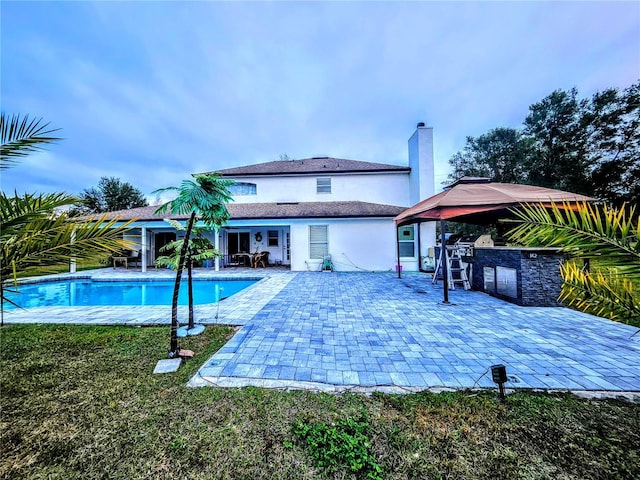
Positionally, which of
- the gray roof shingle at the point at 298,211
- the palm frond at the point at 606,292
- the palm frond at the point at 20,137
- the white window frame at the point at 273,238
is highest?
the gray roof shingle at the point at 298,211

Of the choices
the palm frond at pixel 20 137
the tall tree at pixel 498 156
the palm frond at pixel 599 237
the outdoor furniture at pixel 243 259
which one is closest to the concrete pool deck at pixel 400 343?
the palm frond at pixel 599 237

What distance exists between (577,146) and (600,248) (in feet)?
80.3

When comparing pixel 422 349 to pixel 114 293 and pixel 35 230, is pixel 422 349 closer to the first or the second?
pixel 35 230

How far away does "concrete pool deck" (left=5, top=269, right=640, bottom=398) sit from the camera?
315 cm

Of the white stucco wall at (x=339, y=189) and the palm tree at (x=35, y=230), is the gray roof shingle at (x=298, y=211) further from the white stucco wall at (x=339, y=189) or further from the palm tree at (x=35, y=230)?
the palm tree at (x=35, y=230)

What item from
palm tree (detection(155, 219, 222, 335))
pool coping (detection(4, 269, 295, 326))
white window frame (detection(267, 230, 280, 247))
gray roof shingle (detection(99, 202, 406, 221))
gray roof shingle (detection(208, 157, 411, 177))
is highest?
gray roof shingle (detection(208, 157, 411, 177))

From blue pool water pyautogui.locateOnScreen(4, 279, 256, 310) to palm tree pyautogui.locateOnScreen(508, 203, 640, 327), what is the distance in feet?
30.1

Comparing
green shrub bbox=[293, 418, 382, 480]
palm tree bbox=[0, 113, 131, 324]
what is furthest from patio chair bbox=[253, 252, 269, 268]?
green shrub bbox=[293, 418, 382, 480]

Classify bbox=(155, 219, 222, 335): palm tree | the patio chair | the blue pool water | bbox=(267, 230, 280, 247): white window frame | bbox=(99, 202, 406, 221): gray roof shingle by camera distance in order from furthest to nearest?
bbox=(267, 230, 280, 247): white window frame → the patio chair → bbox=(99, 202, 406, 221): gray roof shingle → the blue pool water → bbox=(155, 219, 222, 335): palm tree

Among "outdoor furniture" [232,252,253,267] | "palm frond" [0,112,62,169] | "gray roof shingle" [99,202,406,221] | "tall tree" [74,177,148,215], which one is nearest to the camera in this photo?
"palm frond" [0,112,62,169]

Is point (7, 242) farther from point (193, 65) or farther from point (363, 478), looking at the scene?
point (193, 65)

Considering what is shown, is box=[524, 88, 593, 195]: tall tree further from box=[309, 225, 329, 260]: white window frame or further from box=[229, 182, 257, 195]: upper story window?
box=[229, 182, 257, 195]: upper story window

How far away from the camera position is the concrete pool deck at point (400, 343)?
3.15 meters

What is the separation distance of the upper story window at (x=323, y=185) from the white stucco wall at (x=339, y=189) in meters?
0.20
